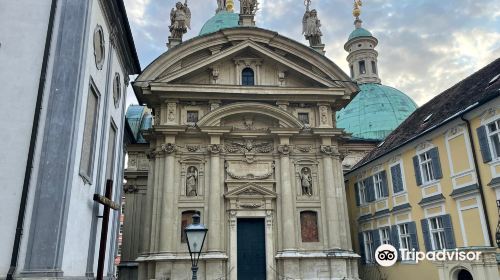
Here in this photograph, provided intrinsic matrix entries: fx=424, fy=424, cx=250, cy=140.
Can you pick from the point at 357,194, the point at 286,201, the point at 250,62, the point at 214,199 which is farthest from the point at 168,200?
the point at 357,194

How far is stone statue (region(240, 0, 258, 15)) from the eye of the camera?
26755 mm

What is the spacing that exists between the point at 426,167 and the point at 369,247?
7875 millimetres

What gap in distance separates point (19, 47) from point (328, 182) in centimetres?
1685

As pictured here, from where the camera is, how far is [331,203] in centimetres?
2259

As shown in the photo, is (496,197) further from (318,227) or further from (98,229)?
(98,229)

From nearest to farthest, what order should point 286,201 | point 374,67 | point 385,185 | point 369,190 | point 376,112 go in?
point 286,201, point 385,185, point 369,190, point 376,112, point 374,67

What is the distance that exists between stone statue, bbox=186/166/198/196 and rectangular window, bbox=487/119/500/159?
13.8 m

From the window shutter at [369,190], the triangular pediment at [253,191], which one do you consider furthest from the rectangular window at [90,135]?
the window shutter at [369,190]

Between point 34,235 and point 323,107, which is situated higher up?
point 323,107

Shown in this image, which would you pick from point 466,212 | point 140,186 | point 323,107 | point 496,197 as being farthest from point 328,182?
point 140,186

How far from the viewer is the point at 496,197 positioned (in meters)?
15.9

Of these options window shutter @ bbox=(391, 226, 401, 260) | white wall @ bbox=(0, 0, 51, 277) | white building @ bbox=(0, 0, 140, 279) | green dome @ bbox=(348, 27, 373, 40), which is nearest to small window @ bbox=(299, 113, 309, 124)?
window shutter @ bbox=(391, 226, 401, 260)

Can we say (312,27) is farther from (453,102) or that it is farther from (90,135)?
(90,135)

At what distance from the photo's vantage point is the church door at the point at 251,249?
70.7 feet
